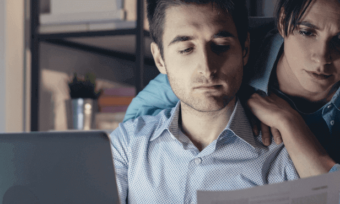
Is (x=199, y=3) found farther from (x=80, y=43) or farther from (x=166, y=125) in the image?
(x=80, y=43)

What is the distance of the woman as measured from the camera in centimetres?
100

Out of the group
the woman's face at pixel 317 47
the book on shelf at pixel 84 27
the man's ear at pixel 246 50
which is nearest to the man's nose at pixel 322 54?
the woman's face at pixel 317 47

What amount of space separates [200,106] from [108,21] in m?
0.90

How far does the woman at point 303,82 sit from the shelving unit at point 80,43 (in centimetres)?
69

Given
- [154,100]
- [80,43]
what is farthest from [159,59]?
[80,43]

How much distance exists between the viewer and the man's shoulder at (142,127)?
1.20m

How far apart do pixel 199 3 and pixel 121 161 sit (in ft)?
1.97

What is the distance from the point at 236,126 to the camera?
3.57 feet

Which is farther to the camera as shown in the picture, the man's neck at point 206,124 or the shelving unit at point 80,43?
the shelving unit at point 80,43

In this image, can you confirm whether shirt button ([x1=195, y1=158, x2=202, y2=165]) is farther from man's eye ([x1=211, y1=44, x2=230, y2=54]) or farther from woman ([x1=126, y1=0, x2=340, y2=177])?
man's eye ([x1=211, y1=44, x2=230, y2=54])

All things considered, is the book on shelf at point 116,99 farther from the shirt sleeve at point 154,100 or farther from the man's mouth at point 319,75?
the man's mouth at point 319,75

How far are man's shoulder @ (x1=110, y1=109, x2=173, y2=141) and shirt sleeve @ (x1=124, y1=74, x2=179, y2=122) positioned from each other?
77 millimetres

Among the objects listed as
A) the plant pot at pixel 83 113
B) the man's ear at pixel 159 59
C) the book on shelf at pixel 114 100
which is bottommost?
the plant pot at pixel 83 113

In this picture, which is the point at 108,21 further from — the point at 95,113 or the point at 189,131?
the point at 189,131
